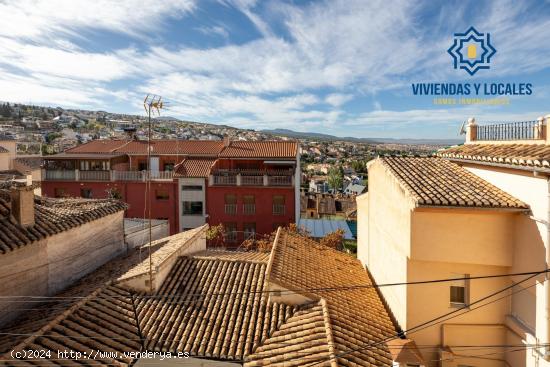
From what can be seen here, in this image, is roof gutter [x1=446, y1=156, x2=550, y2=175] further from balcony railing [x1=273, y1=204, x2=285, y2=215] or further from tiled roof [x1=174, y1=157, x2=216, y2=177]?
tiled roof [x1=174, y1=157, x2=216, y2=177]

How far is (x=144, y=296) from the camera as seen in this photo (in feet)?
30.0

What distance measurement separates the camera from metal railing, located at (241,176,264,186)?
26.1 m

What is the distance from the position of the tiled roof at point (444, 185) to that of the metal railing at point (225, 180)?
17056 millimetres

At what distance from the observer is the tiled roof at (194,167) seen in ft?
88.3

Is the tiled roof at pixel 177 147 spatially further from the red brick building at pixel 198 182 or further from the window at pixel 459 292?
the window at pixel 459 292

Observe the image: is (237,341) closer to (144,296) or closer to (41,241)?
(144,296)

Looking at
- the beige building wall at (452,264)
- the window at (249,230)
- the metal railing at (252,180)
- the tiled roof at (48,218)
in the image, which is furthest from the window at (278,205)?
the beige building wall at (452,264)

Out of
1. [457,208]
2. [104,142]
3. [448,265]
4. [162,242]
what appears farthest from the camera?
[104,142]

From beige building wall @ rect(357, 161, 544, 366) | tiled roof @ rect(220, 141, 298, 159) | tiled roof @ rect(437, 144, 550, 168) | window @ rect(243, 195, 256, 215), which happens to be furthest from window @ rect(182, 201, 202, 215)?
beige building wall @ rect(357, 161, 544, 366)

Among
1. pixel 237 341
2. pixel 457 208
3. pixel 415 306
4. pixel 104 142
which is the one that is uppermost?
pixel 104 142

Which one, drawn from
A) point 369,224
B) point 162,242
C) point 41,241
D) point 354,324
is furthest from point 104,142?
point 354,324

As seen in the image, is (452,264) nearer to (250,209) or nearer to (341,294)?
(341,294)

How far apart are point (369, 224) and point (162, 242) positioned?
7522mm

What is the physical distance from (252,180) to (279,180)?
1.97 m
